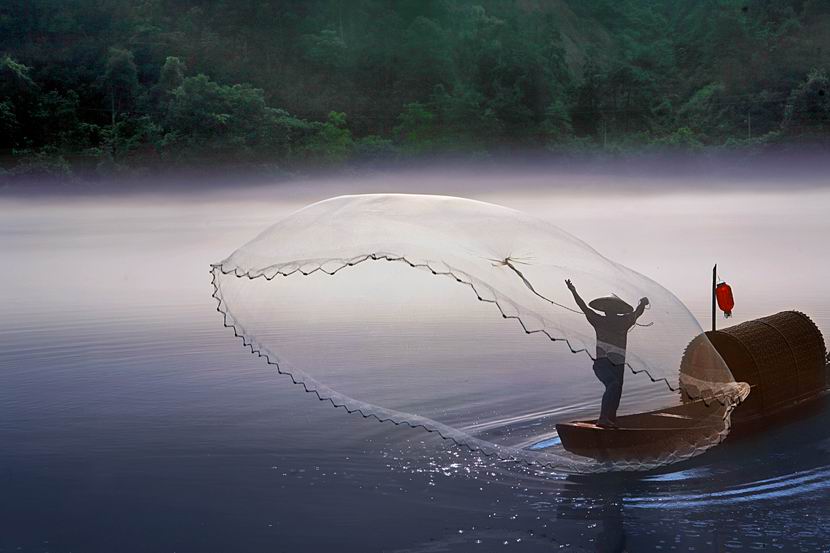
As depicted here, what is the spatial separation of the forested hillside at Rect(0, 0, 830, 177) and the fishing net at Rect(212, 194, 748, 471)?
2624 inches

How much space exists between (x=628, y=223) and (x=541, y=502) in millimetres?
59068

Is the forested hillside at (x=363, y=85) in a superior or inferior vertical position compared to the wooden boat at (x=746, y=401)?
superior

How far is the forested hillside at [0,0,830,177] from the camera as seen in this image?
83.9 meters

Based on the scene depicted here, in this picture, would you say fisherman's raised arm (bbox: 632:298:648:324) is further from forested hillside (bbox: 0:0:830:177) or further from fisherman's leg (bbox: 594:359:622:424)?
forested hillside (bbox: 0:0:830:177)

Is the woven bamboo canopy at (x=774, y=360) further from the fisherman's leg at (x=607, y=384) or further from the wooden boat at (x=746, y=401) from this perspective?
the fisherman's leg at (x=607, y=384)

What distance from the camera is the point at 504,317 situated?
1277 cm

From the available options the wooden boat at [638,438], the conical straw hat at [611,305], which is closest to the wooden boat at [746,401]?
the wooden boat at [638,438]

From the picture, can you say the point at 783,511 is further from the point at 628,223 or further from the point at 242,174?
the point at 242,174

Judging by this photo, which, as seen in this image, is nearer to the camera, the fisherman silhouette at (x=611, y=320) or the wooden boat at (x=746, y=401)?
the fisherman silhouette at (x=611, y=320)

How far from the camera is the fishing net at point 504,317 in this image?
33.7 ft

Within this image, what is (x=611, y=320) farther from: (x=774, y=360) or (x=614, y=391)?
(x=774, y=360)

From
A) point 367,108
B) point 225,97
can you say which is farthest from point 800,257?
point 367,108

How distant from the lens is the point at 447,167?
94250 mm

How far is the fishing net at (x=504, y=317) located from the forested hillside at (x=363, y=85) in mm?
66660
